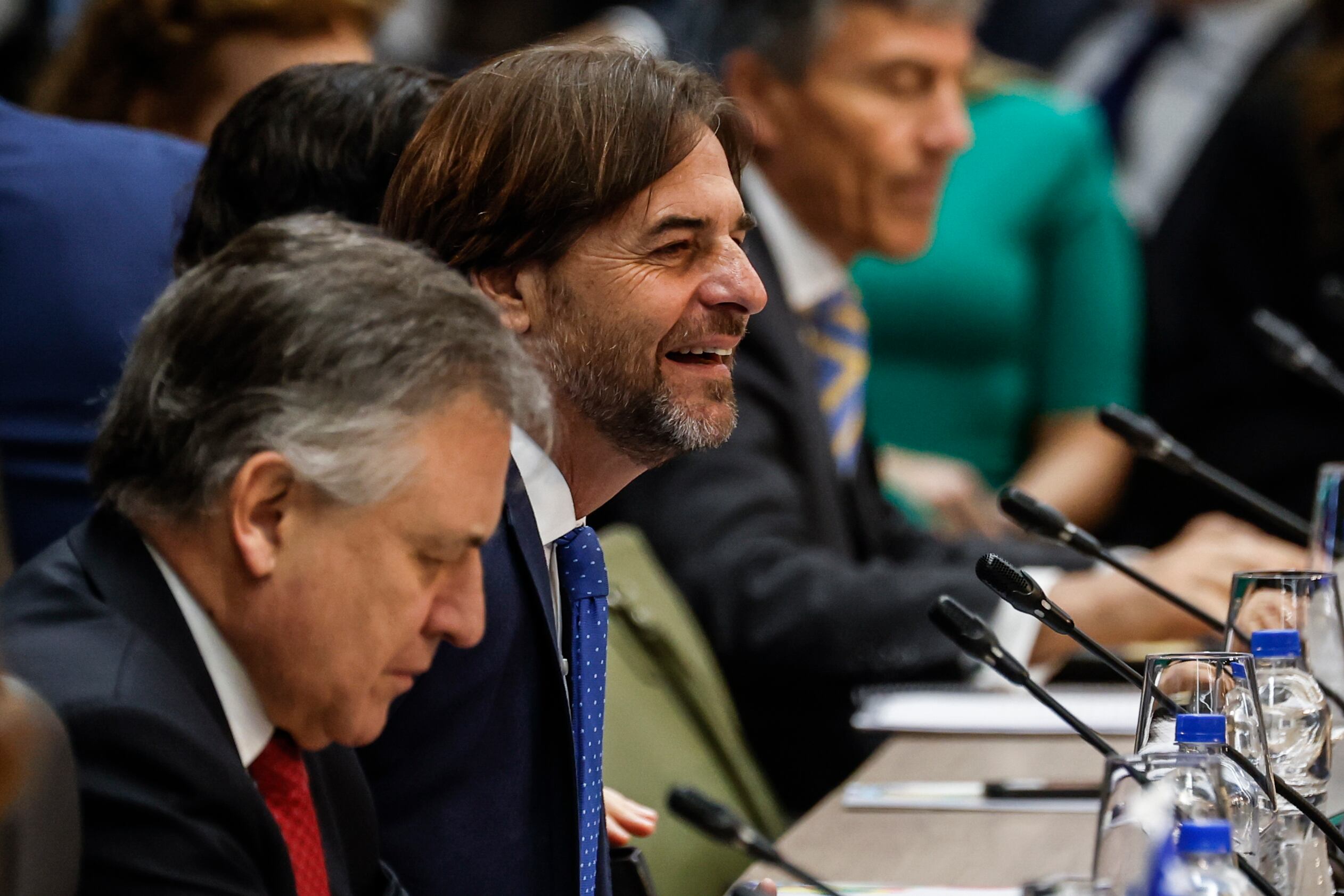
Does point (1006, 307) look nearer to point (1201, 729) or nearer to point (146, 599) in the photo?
point (1201, 729)

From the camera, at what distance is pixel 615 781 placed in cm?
177

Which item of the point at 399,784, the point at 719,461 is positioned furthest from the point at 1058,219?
the point at 399,784

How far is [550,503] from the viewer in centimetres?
133

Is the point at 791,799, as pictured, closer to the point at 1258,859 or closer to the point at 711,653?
the point at 711,653

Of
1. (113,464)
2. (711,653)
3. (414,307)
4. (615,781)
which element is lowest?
(711,653)

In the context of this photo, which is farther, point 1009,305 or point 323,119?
point 1009,305

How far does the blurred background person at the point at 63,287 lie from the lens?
1766mm

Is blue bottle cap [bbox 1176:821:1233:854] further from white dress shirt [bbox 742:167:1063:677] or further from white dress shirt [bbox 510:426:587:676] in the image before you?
white dress shirt [bbox 742:167:1063:677]

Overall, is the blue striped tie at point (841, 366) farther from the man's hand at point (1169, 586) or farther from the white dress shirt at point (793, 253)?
the man's hand at point (1169, 586)

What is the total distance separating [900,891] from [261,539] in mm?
700

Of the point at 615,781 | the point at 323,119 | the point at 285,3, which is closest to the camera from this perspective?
the point at 323,119

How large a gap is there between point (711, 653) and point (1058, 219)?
5.54 ft

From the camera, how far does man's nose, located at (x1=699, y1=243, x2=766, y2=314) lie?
4.40ft

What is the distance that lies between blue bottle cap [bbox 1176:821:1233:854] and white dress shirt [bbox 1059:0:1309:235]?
10.9ft
